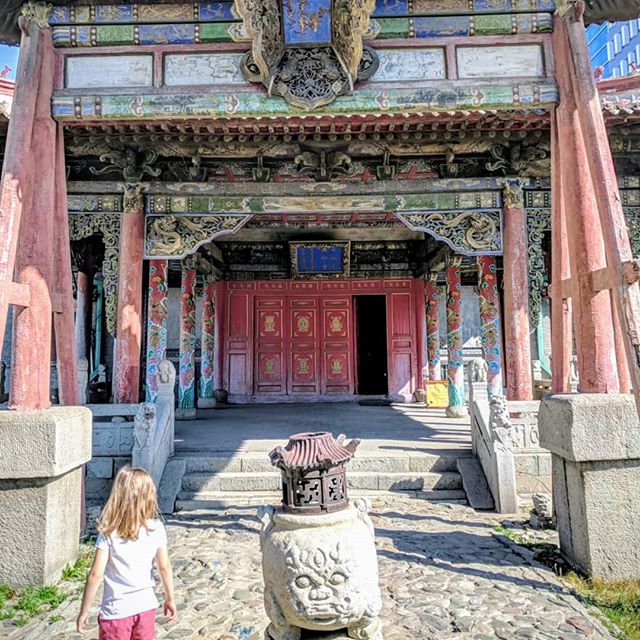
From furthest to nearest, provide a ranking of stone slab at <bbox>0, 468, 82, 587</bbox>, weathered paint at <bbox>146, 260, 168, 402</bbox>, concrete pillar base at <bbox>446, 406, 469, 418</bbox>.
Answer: concrete pillar base at <bbox>446, 406, 469, 418</bbox>
weathered paint at <bbox>146, 260, 168, 402</bbox>
stone slab at <bbox>0, 468, 82, 587</bbox>

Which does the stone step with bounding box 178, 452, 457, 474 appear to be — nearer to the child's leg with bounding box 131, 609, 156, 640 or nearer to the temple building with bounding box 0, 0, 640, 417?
the temple building with bounding box 0, 0, 640, 417

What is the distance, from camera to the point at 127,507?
220 centimetres

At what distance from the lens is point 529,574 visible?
3.68 metres

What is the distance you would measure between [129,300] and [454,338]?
630 centimetres

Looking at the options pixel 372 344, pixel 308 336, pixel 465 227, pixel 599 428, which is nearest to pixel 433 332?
pixel 372 344

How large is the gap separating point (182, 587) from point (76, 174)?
5608 millimetres

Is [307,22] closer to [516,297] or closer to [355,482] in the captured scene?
[516,297]

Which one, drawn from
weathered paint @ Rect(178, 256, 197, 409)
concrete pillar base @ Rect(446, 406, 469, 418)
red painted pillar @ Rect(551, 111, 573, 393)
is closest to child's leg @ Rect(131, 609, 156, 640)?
red painted pillar @ Rect(551, 111, 573, 393)

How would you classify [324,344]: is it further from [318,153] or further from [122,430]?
[122,430]

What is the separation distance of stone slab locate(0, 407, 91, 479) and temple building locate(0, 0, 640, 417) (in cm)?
222

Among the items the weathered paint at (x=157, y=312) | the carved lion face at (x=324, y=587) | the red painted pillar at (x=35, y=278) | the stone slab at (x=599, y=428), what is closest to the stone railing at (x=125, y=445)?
the red painted pillar at (x=35, y=278)

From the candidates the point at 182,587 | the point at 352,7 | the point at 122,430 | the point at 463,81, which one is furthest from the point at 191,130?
the point at 182,587

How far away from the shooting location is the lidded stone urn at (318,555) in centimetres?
237

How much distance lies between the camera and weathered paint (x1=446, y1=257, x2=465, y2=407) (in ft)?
31.8
